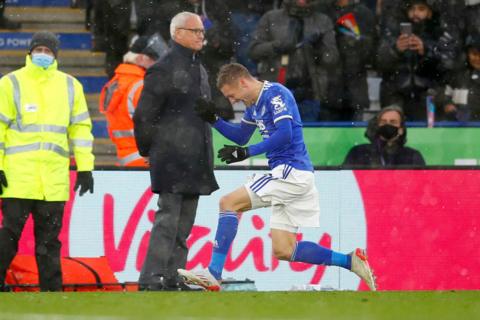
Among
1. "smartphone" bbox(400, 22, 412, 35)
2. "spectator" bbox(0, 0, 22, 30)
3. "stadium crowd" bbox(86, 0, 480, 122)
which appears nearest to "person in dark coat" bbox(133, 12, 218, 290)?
"stadium crowd" bbox(86, 0, 480, 122)

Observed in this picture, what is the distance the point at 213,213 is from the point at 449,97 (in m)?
3.28

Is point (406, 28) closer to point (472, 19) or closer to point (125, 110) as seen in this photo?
point (472, 19)

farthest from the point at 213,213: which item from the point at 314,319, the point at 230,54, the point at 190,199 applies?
the point at 314,319

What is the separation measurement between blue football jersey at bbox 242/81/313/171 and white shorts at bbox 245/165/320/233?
68 mm

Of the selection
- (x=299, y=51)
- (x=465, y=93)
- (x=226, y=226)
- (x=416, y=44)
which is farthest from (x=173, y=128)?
(x=465, y=93)

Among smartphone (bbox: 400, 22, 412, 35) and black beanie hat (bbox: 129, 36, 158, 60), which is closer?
black beanie hat (bbox: 129, 36, 158, 60)

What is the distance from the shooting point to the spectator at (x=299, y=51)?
46.0ft

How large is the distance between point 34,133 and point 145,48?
259 cm

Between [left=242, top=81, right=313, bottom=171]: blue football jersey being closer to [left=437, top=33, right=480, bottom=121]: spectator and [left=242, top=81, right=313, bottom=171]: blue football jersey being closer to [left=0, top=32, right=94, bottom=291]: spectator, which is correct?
[left=0, top=32, right=94, bottom=291]: spectator

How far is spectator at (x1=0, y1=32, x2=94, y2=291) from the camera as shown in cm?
1051

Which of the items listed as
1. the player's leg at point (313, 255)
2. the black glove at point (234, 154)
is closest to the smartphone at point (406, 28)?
the player's leg at point (313, 255)

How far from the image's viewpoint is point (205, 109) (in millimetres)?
10297

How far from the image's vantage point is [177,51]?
36.0ft

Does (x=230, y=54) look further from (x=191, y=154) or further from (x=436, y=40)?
(x=191, y=154)
